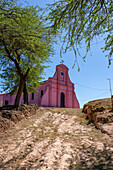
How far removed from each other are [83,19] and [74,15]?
12.5 inches

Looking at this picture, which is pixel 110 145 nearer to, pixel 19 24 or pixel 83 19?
pixel 83 19

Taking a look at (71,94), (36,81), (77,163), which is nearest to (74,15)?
(77,163)

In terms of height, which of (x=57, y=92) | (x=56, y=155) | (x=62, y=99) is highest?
(x=57, y=92)

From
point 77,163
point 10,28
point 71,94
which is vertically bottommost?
point 77,163

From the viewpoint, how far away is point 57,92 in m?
24.3

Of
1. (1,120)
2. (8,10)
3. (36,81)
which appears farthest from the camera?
(36,81)

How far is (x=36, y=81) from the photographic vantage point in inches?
564

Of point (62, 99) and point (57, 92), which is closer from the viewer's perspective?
point (57, 92)

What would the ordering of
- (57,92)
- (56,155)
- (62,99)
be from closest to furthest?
(56,155)
(57,92)
(62,99)

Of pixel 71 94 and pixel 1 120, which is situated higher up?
pixel 71 94

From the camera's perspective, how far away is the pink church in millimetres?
23031

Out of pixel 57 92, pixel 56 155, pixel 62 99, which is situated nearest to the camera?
pixel 56 155

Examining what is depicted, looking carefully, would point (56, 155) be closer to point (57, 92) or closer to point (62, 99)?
point (57, 92)

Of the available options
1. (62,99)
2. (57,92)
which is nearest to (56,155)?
(57,92)
